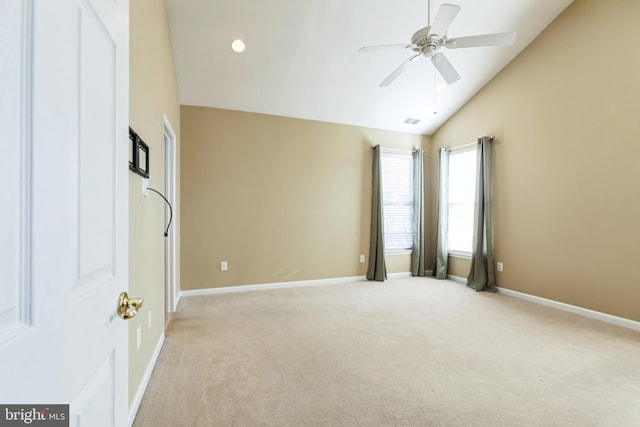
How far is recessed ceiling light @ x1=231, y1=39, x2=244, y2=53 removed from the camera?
11.1 ft

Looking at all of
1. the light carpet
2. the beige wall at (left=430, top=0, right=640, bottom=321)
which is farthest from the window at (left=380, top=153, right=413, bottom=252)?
the light carpet

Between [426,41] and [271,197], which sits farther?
[271,197]

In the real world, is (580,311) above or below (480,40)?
below

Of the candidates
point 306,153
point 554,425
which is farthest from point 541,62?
point 554,425

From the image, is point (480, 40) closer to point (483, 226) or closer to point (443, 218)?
point (483, 226)

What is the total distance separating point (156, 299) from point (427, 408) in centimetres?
210

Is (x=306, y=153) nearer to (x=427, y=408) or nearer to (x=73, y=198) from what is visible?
(x=427, y=408)

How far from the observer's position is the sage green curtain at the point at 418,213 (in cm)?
535

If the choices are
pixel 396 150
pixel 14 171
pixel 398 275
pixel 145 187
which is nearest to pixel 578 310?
pixel 398 275

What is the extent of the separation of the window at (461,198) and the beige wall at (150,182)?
436 cm

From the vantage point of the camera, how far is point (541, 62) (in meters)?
3.82

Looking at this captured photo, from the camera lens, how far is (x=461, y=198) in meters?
5.03

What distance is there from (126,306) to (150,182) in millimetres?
1663

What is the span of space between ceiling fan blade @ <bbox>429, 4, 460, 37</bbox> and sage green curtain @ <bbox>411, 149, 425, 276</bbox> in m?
3.16
